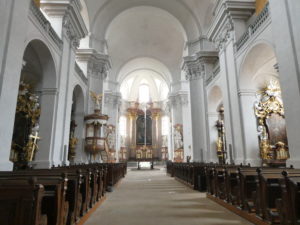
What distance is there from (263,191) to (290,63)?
10.9 feet

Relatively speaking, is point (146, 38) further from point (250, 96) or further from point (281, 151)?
point (281, 151)

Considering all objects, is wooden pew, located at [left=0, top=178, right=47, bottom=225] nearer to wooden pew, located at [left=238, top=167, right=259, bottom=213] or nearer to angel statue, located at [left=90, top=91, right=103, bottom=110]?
wooden pew, located at [left=238, top=167, right=259, bottom=213]

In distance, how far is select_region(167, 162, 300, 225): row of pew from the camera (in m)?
2.26

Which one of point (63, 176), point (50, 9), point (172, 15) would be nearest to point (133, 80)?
point (172, 15)

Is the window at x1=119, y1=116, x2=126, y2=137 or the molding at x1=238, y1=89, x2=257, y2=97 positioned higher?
the window at x1=119, y1=116, x2=126, y2=137

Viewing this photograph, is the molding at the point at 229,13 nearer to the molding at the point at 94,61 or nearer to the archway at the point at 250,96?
the archway at the point at 250,96

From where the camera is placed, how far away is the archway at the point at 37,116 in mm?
6883

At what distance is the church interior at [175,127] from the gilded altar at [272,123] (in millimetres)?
48

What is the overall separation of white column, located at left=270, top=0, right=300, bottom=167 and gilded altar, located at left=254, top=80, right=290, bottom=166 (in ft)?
14.2

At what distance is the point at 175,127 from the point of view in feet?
65.1

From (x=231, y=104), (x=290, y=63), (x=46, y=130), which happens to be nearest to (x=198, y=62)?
(x=231, y=104)

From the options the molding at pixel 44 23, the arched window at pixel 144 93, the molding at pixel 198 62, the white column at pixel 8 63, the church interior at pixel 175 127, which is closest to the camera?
the church interior at pixel 175 127

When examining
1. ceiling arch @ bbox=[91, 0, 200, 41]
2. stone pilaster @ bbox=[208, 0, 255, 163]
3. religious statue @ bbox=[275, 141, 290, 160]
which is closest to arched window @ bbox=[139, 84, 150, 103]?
ceiling arch @ bbox=[91, 0, 200, 41]

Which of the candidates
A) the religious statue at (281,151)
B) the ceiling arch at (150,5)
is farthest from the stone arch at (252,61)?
the ceiling arch at (150,5)
